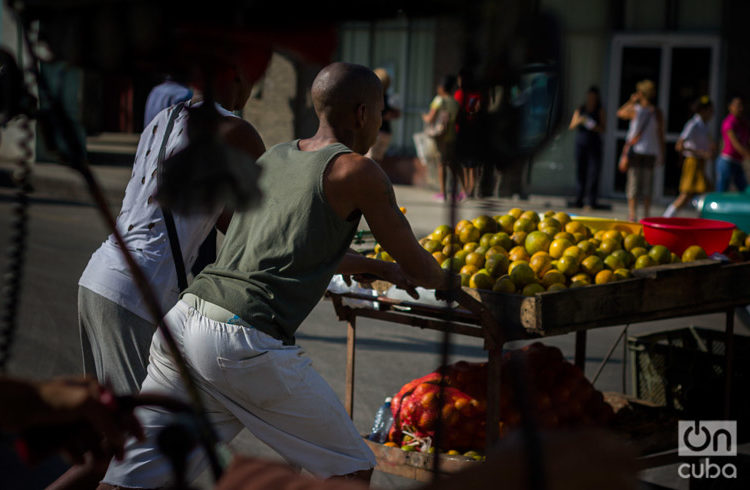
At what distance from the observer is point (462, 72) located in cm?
157

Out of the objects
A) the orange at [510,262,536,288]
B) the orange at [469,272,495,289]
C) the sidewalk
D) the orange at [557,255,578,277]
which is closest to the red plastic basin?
the orange at [557,255,578,277]

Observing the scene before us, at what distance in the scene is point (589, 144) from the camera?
1367 cm

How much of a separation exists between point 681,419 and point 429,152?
12212 mm

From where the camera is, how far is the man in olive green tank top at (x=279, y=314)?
2.64 m

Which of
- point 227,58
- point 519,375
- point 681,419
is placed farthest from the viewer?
Answer: point 681,419

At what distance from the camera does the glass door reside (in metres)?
15.3

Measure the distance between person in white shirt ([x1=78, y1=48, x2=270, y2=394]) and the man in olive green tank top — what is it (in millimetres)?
205

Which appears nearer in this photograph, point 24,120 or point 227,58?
point 227,58

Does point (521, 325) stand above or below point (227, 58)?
below

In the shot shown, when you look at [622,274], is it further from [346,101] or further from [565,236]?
[346,101]

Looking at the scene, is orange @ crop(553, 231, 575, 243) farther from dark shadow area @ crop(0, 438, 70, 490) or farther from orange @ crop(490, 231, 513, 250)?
dark shadow area @ crop(0, 438, 70, 490)

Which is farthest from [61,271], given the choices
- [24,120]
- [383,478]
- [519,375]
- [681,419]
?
[519,375]

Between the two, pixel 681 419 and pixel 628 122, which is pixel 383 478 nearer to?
pixel 681 419

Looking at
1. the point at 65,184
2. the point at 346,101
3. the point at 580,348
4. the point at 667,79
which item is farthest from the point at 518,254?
the point at 667,79
